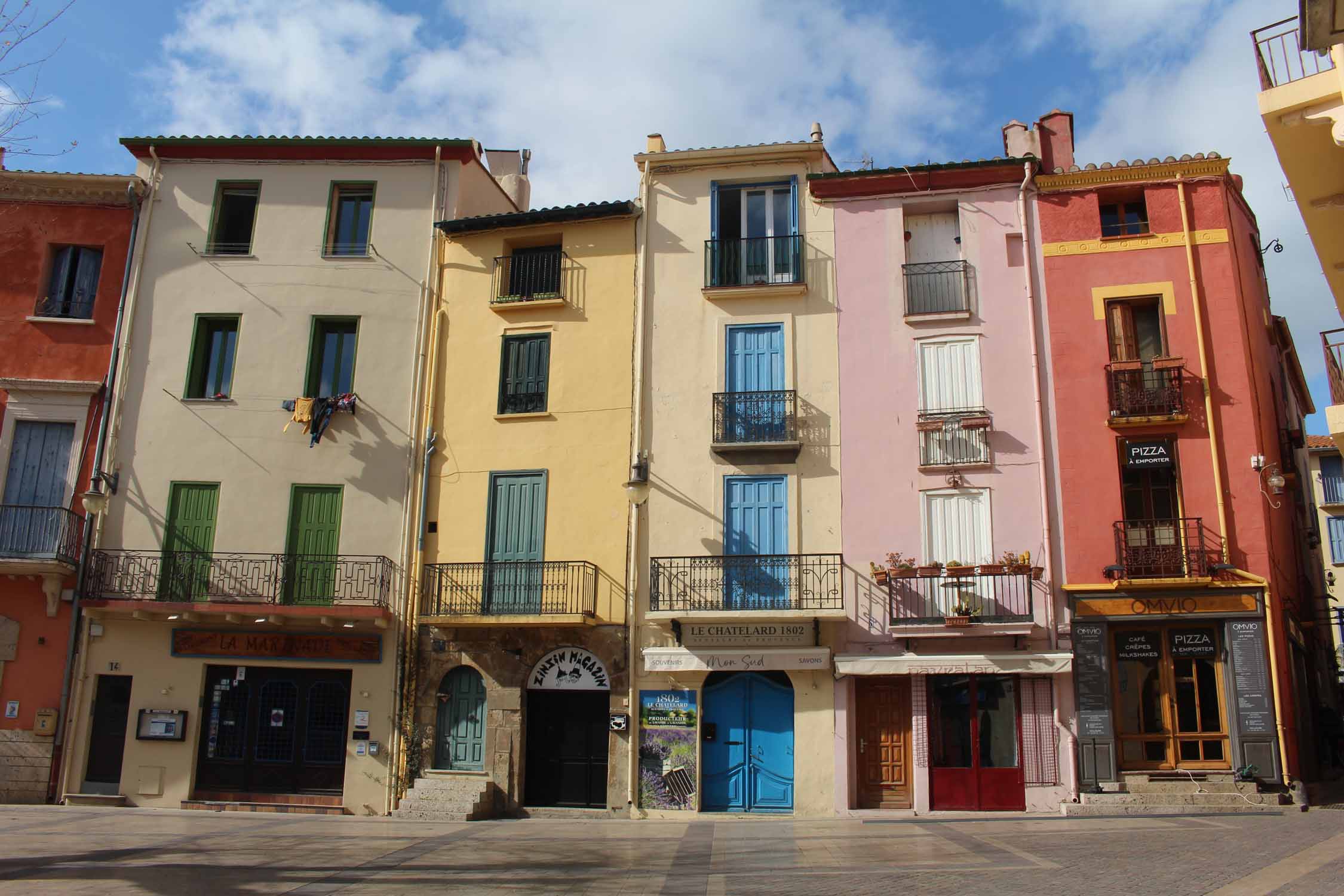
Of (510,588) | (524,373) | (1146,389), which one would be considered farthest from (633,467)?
(1146,389)

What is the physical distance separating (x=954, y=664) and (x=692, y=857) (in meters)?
6.21

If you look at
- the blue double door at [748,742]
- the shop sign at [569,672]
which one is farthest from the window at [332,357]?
the blue double door at [748,742]

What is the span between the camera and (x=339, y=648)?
20.1 meters

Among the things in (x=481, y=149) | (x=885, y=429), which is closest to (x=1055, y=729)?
(x=885, y=429)

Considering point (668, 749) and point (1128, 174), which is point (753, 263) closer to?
point (1128, 174)

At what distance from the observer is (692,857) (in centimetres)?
1352

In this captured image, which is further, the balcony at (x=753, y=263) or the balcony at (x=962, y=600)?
→ the balcony at (x=753, y=263)

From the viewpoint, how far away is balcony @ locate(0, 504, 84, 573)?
20.0 meters

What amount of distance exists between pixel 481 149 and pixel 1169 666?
16.7 meters

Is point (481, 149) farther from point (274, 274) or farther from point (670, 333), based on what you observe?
point (670, 333)

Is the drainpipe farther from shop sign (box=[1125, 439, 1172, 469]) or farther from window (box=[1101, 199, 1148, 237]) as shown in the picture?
window (box=[1101, 199, 1148, 237])

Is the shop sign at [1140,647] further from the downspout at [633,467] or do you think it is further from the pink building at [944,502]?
the downspout at [633,467]

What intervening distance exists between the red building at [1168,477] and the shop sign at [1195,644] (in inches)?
1.1

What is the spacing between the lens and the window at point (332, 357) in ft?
71.1
